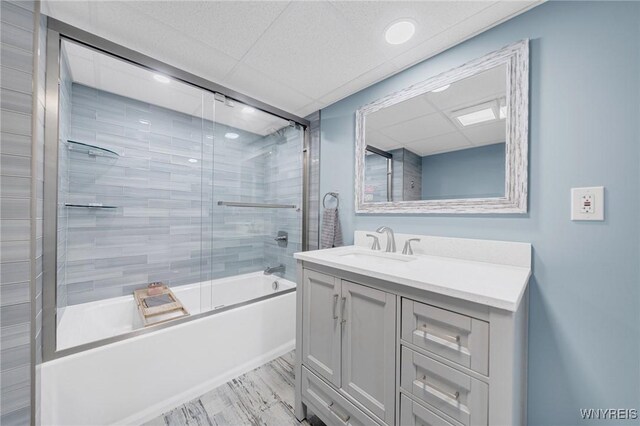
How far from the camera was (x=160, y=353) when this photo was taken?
4.63ft

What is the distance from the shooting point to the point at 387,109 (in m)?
1.70

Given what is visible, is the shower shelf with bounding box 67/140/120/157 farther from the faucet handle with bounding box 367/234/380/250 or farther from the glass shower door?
the faucet handle with bounding box 367/234/380/250

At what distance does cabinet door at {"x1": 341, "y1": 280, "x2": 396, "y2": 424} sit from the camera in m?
0.96

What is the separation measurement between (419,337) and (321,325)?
54 cm

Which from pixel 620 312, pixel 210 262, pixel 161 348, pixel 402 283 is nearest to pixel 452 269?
pixel 402 283

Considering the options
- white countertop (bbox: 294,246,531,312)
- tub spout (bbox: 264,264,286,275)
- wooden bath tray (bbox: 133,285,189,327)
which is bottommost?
wooden bath tray (bbox: 133,285,189,327)

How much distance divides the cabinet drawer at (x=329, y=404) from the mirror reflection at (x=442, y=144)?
120 cm

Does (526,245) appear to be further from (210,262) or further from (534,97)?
(210,262)

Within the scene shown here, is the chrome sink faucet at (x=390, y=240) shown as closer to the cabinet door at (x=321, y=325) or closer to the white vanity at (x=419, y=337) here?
the white vanity at (x=419, y=337)

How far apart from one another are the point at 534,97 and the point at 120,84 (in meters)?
2.69

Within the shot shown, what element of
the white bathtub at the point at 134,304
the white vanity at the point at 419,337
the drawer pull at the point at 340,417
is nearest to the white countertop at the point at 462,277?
the white vanity at the point at 419,337

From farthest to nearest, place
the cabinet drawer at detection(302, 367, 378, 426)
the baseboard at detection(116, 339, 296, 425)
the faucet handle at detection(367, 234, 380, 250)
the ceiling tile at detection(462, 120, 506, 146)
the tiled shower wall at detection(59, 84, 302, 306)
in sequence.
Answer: the tiled shower wall at detection(59, 84, 302, 306) → the faucet handle at detection(367, 234, 380, 250) → the baseboard at detection(116, 339, 296, 425) → the ceiling tile at detection(462, 120, 506, 146) → the cabinet drawer at detection(302, 367, 378, 426)

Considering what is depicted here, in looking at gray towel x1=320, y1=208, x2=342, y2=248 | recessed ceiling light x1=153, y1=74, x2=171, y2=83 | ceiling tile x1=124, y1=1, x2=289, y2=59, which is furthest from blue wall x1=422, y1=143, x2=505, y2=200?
recessed ceiling light x1=153, y1=74, x2=171, y2=83

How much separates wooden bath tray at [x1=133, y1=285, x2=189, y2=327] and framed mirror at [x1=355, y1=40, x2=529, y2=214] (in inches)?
61.1
